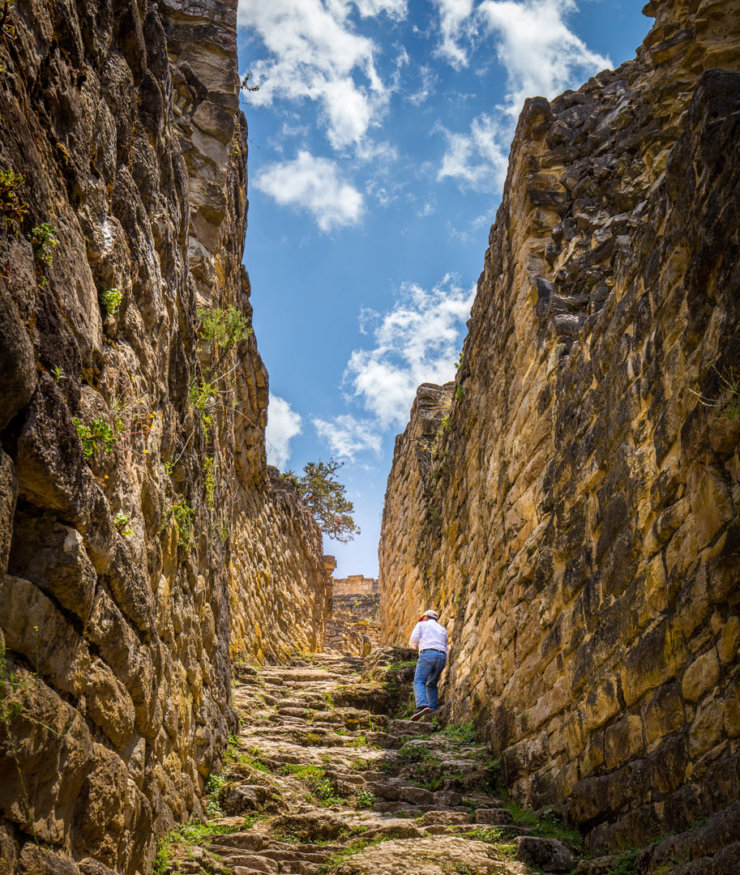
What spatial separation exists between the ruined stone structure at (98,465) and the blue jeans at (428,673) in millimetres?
2760

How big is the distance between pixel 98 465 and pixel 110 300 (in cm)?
80

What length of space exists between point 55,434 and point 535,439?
503 cm

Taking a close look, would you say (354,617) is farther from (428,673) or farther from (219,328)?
(219,328)

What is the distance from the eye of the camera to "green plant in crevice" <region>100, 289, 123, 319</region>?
3.38 metres

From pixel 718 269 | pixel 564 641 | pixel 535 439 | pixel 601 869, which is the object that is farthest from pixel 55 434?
pixel 535 439

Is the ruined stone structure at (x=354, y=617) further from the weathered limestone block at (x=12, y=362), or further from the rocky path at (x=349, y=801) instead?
the weathered limestone block at (x=12, y=362)

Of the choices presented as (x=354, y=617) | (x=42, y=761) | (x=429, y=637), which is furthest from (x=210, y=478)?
(x=354, y=617)

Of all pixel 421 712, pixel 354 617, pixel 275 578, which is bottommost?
pixel 421 712

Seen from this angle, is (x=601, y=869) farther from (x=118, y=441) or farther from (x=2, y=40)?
(x=2, y=40)

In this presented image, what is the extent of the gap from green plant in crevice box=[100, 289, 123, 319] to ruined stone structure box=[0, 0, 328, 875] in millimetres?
13

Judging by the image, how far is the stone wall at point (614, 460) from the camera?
3.36 m

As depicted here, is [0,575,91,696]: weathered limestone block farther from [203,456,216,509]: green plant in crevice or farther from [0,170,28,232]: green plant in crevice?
[203,456,216,509]: green plant in crevice

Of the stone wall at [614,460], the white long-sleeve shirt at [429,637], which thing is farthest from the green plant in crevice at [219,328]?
the white long-sleeve shirt at [429,637]

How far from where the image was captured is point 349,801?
18.2 ft
